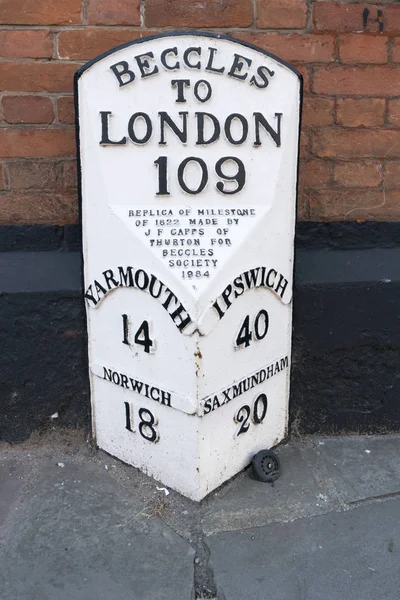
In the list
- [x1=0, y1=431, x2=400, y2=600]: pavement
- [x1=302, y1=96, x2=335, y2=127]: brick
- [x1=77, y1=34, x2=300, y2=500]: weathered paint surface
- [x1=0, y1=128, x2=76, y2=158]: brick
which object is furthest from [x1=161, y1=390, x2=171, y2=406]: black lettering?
[x1=302, y1=96, x2=335, y2=127]: brick

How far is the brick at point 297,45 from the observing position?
88.4 inches

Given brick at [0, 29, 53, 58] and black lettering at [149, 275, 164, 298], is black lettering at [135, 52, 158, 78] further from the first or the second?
black lettering at [149, 275, 164, 298]

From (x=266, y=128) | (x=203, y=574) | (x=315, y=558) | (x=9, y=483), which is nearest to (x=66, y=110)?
(x=266, y=128)

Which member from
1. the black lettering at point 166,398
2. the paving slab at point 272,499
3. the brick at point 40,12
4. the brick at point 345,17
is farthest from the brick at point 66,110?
the paving slab at point 272,499

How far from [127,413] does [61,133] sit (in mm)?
1179

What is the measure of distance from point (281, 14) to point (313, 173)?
25.5 inches

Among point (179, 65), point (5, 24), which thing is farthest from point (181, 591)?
point (5, 24)

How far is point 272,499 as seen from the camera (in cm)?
218

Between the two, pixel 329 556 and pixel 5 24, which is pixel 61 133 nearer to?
pixel 5 24

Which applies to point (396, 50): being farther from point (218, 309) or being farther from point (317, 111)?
point (218, 309)

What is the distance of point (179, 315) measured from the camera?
1.97 m

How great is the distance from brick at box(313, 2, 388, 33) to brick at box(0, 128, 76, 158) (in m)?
1.11

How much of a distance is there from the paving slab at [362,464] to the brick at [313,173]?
3.84 ft

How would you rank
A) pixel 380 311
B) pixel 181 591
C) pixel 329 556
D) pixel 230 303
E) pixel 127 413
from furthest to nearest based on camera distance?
pixel 380 311 < pixel 127 413 < pixel 230 303 < pixel 329 556 < pixel 181 591
